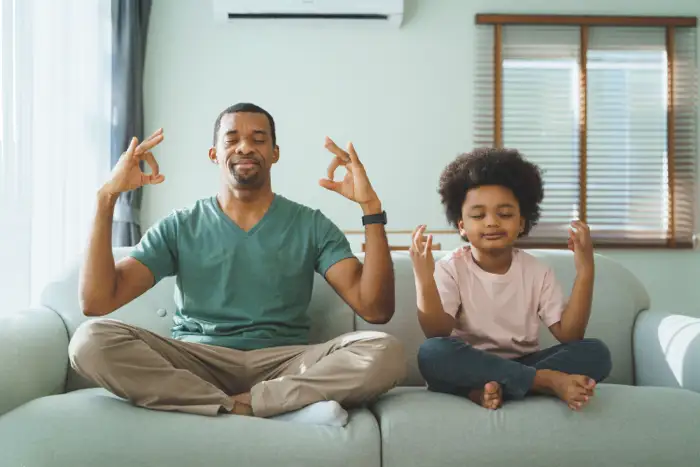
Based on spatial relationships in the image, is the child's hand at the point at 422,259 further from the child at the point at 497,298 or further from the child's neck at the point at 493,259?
the child's neck at the point at 493,259

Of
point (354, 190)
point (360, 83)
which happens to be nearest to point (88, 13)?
point (360, 83)

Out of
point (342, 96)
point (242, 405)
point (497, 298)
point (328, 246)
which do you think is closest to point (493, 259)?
point (497, 298)

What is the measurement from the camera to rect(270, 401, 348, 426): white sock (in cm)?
156

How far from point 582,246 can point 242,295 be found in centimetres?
92

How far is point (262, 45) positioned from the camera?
14.3ft

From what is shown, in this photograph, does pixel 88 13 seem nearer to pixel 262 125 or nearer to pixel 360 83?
pixel 360 83

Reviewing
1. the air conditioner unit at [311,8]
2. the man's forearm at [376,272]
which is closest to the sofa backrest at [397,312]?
the man's forearm at [376,272]

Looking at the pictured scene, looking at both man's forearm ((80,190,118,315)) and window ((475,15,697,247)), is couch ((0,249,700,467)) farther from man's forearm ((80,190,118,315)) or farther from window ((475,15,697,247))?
window ((475,15,697,247))

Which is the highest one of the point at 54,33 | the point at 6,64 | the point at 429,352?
the point at 54,33

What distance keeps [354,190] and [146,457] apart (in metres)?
0.85

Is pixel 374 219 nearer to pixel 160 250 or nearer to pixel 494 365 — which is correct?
pixel 494 365

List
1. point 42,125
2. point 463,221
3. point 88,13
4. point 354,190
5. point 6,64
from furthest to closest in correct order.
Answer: point 88,13 → point 42,125 → point 6,64 → point 463,221 → point 354,190

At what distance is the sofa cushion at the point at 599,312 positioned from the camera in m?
2.13

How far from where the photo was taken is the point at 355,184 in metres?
1.90
